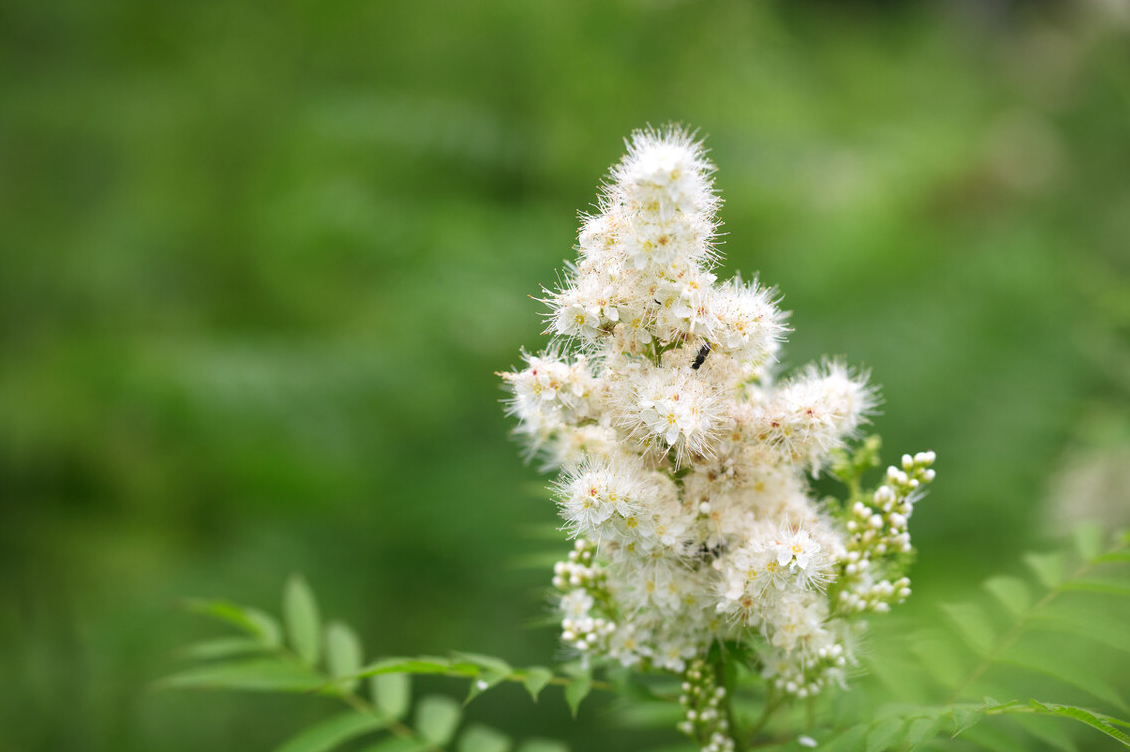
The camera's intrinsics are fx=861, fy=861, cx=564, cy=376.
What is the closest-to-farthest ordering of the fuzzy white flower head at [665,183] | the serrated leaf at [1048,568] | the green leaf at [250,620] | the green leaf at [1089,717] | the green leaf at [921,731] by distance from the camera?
the green leaf at [1089,717]
the green leaf at [921,731]
the fuzzy white flower head at [665,183]
the serrated leaf at [1048,568]
the green leaf at [250,620]

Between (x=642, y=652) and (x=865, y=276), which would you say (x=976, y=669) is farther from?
(x=865, y=276)

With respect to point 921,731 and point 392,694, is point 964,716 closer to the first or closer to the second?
point 921,731

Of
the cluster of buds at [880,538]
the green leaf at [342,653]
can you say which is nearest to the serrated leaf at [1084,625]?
the cluster of buds at [880,538]

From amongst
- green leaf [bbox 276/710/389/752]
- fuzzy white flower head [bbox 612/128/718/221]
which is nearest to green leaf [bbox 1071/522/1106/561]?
fuzzy white flower head [bbox 612/128/718/221]

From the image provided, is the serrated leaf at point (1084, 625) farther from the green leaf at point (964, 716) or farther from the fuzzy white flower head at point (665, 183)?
the fuzzy white flower head at point (665, 183)

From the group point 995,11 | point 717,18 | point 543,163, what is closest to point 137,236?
point 543,163

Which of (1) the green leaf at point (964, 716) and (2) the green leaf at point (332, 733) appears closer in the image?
(1) the green leaf at point (964, 716)
